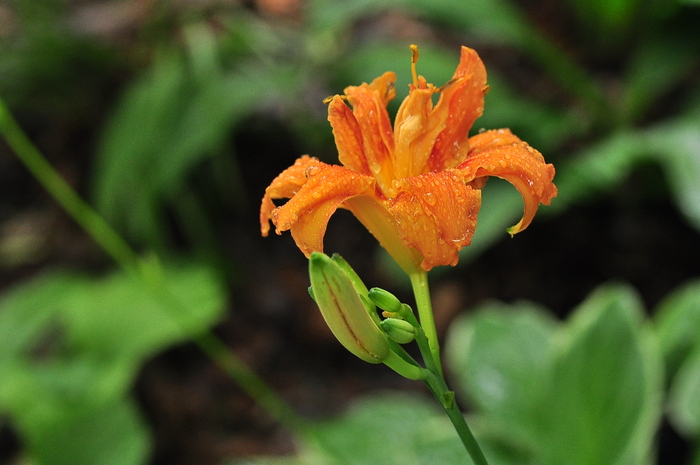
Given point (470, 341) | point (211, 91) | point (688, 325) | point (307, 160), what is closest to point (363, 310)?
point (307, 160)

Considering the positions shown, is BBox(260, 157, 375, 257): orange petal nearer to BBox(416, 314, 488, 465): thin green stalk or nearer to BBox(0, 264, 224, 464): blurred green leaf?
BBox(416, 314, 488, 465): thin green stalk

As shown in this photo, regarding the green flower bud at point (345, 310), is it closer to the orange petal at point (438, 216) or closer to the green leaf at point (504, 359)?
the orange petal at point (438, 216)

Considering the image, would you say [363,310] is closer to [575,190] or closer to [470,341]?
[470,341]

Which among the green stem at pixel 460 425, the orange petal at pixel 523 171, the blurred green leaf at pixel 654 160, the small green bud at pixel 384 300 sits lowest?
the blurred green leaf at pixel 654 160

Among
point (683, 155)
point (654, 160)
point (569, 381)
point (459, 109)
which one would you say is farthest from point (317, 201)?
point (654, 160)

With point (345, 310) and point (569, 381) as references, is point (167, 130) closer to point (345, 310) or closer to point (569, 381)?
point (569, 381)

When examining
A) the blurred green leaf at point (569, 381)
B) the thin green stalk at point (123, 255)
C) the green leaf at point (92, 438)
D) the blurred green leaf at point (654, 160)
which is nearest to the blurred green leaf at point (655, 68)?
the blurred green leaf at point (654, 160)
